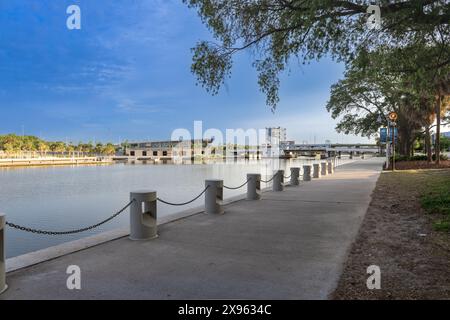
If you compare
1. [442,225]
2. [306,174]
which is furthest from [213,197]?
[306,174]

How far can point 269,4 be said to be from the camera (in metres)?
8.92

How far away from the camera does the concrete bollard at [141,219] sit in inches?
267

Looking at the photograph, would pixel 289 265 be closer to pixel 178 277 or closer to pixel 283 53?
pixel 178 277

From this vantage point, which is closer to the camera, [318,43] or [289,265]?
[289,265]

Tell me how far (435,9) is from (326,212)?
5.60m

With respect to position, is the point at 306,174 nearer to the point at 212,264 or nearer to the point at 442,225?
the point at 442,225

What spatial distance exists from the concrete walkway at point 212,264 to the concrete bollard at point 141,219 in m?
0.27

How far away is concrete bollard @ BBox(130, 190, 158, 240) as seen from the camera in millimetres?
6781

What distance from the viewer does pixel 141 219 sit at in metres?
6.79

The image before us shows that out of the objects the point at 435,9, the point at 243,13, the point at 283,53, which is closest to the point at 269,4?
the point at 243,13

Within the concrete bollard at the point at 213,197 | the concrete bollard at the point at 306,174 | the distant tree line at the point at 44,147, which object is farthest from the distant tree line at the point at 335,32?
the distant tree line at the point at 44,147

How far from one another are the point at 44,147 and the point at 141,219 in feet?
493

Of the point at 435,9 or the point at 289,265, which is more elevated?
the point at 435,9
